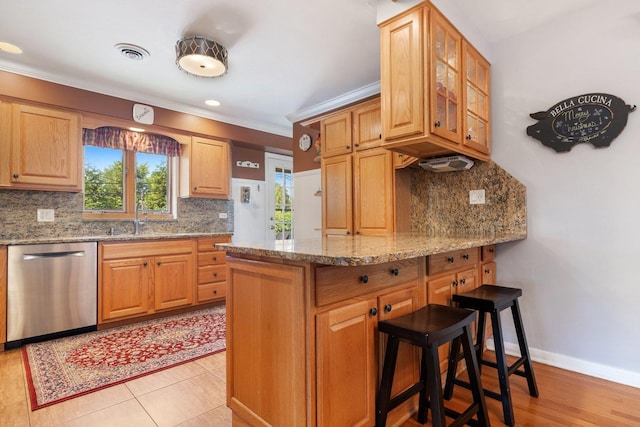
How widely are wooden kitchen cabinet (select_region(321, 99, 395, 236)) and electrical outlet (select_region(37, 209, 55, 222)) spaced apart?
2736mm

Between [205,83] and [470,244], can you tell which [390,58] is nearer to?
[470,244]

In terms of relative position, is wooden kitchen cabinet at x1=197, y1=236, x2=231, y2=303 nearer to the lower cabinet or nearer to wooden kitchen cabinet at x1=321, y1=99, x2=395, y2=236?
wooden kitchen cabinet at x1=321, y1=99, x2=395, y2=236

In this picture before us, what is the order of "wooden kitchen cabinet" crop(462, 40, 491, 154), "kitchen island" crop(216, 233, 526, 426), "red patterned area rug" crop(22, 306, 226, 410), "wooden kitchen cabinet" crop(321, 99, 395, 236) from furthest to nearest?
"wooden kitchen cabinet" crop(321, 99, 395, 236) < "wooden kitchen cabinet" crop(462, 40, 491, 154) < "red patterned area rug" crop(22, 306, 226, 410) < "kitchen island" crop(216, 233, 526, 426)

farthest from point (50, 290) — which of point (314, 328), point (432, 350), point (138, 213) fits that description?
point (432, 350)

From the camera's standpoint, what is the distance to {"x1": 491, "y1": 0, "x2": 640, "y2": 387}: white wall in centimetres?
211

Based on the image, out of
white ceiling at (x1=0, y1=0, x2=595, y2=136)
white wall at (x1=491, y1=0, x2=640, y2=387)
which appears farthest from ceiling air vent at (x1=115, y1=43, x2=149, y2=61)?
white wall at (x1=491, y1=0, x2=640, y2=387)

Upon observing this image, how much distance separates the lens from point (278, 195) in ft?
17.5

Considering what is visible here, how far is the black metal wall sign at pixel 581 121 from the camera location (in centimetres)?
213

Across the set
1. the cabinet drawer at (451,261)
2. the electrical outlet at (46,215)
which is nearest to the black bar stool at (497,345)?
the cabinet drawer at (451,261)

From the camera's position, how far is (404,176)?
120 inches

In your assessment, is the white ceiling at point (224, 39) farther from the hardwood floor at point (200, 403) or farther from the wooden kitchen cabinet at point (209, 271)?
the hardwood floor at point (200, 403)

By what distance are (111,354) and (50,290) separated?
2.93 feet

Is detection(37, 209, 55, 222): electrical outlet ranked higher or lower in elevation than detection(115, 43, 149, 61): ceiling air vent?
lower

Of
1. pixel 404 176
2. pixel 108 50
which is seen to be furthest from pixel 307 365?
pixel 108 50
